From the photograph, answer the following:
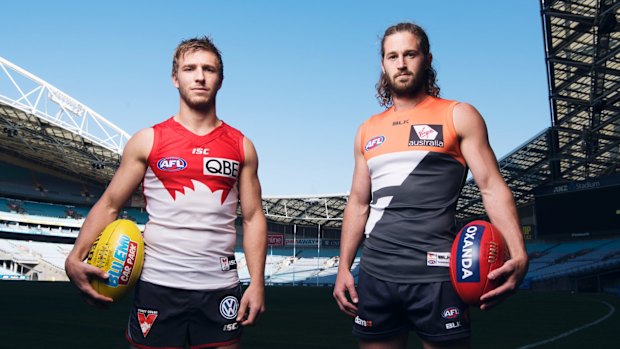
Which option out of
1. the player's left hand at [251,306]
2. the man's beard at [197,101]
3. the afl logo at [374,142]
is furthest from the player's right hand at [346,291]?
the man's beard at [197,101]

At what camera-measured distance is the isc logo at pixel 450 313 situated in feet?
9.37

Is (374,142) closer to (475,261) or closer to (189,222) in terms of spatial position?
(475,261)

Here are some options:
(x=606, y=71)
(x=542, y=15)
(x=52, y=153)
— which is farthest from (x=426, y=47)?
(x=52, y=153)

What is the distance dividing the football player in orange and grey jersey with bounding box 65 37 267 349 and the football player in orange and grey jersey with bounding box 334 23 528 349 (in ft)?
1.99

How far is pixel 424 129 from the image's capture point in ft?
10.1

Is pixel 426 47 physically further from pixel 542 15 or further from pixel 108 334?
pixel 542 15

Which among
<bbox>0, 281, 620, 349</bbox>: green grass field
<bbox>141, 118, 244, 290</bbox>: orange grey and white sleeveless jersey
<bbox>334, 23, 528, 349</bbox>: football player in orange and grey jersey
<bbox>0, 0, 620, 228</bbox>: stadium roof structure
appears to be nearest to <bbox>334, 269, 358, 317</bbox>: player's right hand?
<bbox>334, 23, 528, 349</bbox>: football player in orange and grey jersey

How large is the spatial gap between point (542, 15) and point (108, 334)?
2446 cm

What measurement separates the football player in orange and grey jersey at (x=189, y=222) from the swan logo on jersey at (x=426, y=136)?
0.86 metres

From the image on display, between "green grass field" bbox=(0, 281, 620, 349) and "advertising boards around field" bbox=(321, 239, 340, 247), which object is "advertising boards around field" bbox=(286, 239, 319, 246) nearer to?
"advertising boards around field" bbox=(321, 239, 340, 247)

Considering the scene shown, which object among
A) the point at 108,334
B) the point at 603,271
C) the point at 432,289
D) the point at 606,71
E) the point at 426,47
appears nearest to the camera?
the point at 432,289

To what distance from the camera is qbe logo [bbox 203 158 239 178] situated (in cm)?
306

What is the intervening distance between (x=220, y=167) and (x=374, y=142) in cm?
81

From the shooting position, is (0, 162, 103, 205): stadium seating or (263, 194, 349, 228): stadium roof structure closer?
(0, 162, 103, 205): stadium seating
